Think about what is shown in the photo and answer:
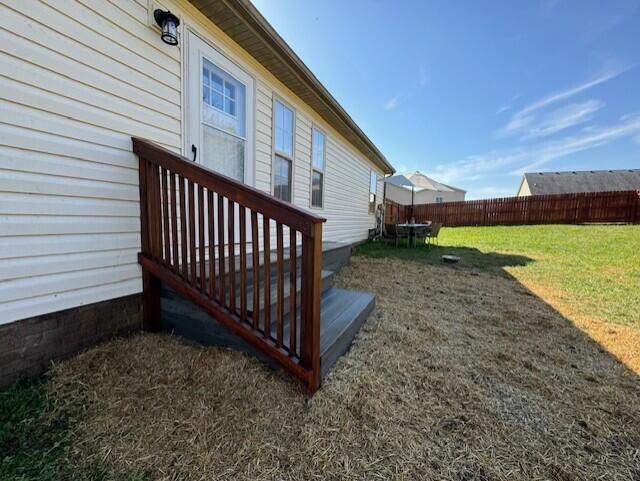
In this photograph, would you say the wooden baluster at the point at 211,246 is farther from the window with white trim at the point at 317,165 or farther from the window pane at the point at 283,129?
the window with white trim at the point at 317,165

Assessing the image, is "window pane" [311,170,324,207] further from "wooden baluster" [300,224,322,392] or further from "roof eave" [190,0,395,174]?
"wooden baluster" [300,224,322,392]

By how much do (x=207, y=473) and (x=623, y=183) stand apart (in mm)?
43366

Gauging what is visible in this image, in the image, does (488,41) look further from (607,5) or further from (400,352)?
(400,352)

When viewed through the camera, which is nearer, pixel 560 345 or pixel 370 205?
pixel 560 345

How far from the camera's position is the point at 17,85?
1.68m

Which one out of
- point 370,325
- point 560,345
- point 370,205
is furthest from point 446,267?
point 370,205

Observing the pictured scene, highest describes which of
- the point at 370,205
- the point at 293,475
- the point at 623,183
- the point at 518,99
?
the point at 518,99

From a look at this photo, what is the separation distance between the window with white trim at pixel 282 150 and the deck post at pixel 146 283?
2.17 metres

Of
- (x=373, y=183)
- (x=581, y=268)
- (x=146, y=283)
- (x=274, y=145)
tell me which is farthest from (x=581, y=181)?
(x=146, y=283)

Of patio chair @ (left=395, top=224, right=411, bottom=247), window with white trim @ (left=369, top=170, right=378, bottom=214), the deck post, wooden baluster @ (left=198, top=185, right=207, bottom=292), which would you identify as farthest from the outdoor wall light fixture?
window with white trim @ (left=369, top=170, right=378, bottom=214)

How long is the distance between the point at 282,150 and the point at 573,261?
7.29 meters

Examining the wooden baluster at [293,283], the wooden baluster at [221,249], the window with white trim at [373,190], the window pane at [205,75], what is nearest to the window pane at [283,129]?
the window pane at [205,75]

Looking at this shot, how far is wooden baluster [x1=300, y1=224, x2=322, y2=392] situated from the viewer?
5.53 ft

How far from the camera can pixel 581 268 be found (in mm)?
5863
